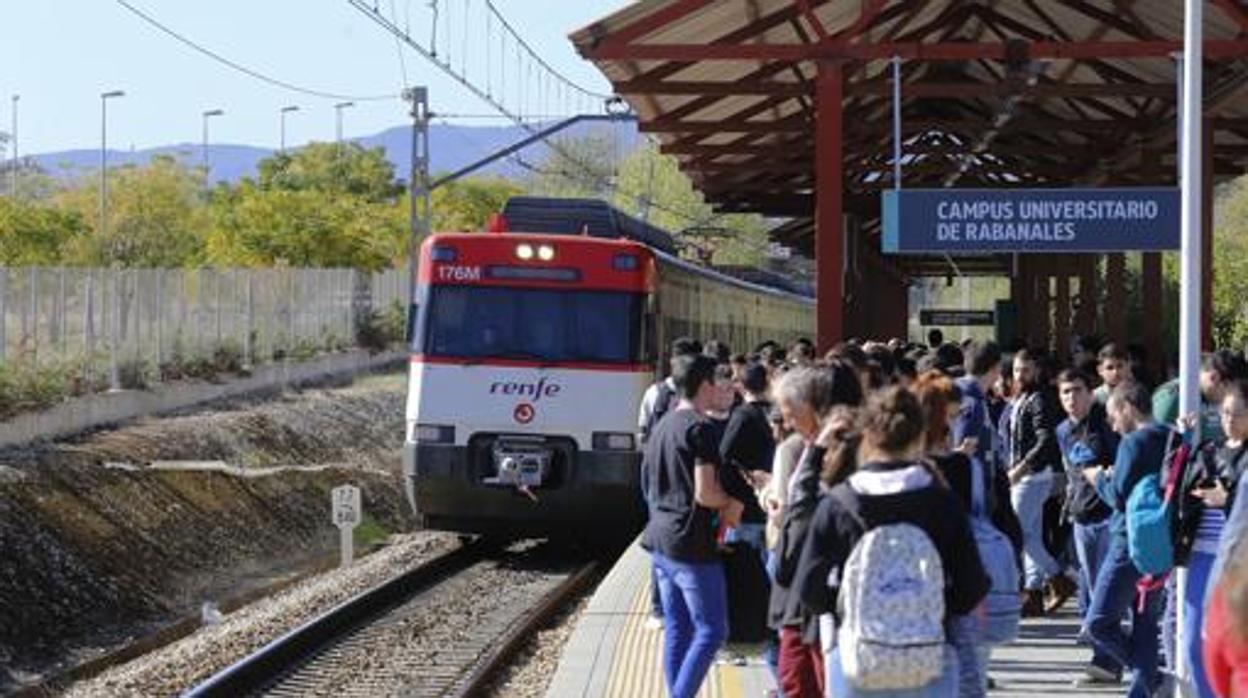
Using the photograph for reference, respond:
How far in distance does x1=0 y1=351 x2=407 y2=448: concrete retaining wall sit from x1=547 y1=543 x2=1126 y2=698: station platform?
51.4 feet

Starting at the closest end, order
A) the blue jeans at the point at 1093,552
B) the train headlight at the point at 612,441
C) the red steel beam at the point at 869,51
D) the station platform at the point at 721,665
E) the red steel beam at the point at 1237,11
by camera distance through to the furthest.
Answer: the blue jeans at the point at 1093,552
the station platform at the point at 721,665
the red steel beam at the point at 1237,11
the red steel beam at the point at 869,51
the train headlight at the point at 612,441

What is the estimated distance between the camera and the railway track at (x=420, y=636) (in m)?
13.8

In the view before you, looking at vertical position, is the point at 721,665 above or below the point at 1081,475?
below

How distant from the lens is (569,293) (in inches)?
738

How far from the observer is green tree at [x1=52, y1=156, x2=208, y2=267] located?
2547 inches

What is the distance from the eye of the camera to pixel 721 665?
11.6 m

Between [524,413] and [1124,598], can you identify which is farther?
[524,413]

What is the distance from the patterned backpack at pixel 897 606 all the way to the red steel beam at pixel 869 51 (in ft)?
36.0

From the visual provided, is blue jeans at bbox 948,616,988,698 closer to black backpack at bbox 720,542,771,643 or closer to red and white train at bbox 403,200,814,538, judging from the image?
black backpack at bbox 720,542,771,643

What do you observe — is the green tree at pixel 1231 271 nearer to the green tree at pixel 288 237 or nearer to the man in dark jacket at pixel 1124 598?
the man in dark jacket at pixel 1124 598

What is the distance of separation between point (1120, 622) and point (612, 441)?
→ 29.5 feet

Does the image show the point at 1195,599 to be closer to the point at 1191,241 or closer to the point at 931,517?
the point at 1191,241

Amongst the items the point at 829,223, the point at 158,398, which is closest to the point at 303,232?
the point at 158,398

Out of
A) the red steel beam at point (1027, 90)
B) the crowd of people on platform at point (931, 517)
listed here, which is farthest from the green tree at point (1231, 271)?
the crowd of people on platform at point (931, 517)
